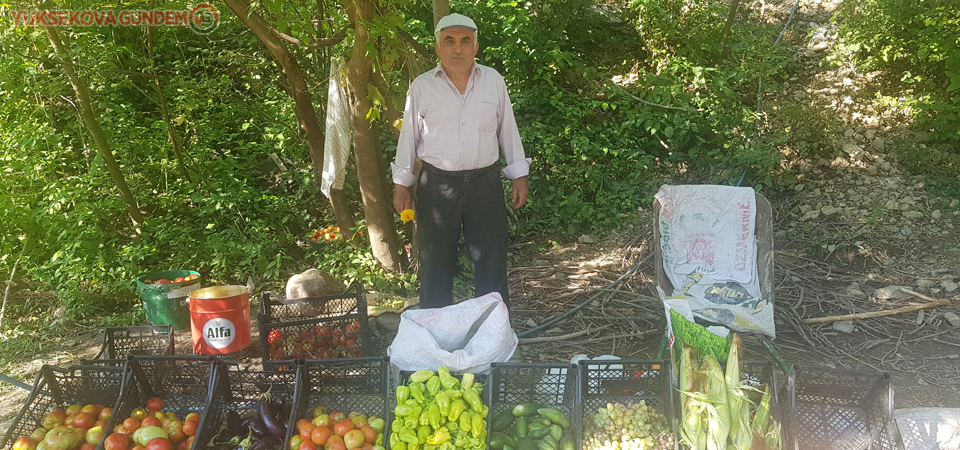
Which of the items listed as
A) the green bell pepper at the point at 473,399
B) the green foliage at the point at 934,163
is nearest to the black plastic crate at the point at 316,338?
the green bell pepper at the point at 473,399

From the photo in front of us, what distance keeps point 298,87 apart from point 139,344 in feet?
7.88

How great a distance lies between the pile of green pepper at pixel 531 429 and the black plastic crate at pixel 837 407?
35.9 inches

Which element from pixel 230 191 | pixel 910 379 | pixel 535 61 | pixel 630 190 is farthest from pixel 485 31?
pixel 910 379

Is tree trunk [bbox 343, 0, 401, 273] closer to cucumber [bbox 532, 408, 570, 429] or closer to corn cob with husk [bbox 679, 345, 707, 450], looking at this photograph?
cucumber [bbox 532, 408, 570, 429]

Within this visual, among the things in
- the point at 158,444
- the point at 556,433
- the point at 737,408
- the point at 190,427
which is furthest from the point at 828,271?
the point at 158,444

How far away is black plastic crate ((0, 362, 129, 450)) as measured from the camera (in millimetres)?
2703

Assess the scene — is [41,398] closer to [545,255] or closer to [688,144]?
[545,255]

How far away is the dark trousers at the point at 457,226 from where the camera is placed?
11.0ft

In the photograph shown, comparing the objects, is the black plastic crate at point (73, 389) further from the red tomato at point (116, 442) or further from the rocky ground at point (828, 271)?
the rocky ground at point (828, 271)

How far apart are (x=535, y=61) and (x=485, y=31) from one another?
2.21ft

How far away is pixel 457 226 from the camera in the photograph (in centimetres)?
343

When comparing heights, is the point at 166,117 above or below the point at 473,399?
above

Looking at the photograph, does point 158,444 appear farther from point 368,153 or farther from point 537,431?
point 368,153

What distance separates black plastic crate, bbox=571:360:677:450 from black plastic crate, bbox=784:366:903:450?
1.67ft
